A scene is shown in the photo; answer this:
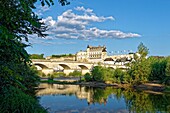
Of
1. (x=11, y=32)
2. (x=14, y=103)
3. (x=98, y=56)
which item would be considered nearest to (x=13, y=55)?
(x=11, y=32)

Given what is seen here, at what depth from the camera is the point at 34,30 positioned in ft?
33.6

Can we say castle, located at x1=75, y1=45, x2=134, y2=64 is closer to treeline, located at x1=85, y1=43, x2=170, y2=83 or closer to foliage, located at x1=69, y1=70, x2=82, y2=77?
foliage, located at x1=69, y1=70, x2=82, y2=77

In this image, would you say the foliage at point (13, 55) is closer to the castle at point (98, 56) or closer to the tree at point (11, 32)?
the tree at point (11, 32)

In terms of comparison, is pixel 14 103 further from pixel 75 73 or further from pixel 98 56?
pixel 98 56

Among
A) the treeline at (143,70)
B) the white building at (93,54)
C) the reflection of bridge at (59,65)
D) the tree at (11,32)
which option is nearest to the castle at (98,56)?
the white building at (93,54)

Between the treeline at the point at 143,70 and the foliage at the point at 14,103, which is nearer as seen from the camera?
the foliage at the point at 14,103

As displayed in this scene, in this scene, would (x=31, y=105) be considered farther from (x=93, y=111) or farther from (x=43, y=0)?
(x=93, y=111)

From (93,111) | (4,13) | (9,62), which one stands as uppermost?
(4,13)

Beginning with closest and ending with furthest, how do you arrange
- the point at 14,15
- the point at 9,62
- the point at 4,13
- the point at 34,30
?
the point at 4,13 < the point at 14,15 < the point at 9,62 < the point at 34,30

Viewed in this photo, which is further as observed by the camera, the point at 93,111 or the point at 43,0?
the point at 93,111

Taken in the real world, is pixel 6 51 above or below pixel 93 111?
above

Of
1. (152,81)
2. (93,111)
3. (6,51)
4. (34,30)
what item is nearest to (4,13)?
(6,51)

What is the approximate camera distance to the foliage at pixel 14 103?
296 inches

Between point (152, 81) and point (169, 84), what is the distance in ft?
26.9
